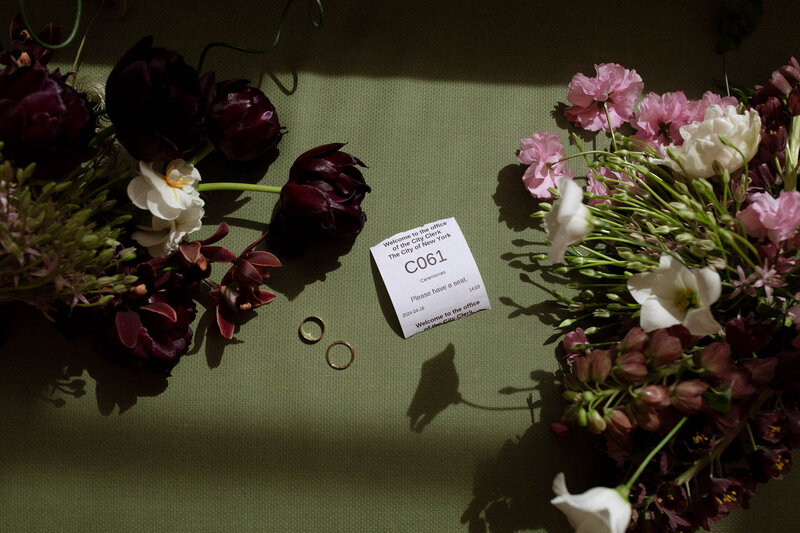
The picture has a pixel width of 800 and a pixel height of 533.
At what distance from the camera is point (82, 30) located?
1.12 meters

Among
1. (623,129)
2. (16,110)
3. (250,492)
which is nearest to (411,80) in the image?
(623,129)

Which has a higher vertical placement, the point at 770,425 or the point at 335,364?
the point at 770,425

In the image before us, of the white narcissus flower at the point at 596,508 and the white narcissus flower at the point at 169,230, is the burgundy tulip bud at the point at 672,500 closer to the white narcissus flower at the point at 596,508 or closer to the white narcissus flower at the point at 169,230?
the white narcissus flower at the point at 596,508

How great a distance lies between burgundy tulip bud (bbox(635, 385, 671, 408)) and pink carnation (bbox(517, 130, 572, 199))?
41 centimetres

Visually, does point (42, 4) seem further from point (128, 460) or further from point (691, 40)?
point (691, 40)

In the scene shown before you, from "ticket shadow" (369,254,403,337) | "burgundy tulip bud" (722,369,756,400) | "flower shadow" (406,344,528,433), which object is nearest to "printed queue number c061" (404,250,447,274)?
"ticket shadow" (369,254,403,337)

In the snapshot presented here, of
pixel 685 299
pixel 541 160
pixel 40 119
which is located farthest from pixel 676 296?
pixel 40 119

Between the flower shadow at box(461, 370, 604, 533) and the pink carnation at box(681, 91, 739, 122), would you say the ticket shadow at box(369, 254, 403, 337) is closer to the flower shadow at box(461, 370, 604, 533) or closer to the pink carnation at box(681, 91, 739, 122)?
the flower shadow at box(461, 370, 604, 533)

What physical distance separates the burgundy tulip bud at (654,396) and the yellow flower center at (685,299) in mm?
111

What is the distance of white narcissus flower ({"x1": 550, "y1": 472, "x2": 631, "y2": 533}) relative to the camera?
28.0 inches

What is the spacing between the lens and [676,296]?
783 millimetres

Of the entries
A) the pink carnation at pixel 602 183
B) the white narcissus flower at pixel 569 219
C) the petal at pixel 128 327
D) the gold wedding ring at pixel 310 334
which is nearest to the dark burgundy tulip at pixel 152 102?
the petal at pixel 128 327

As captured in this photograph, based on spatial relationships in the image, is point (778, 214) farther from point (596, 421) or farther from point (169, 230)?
point (169, 230)

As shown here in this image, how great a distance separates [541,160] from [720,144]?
29 cm
